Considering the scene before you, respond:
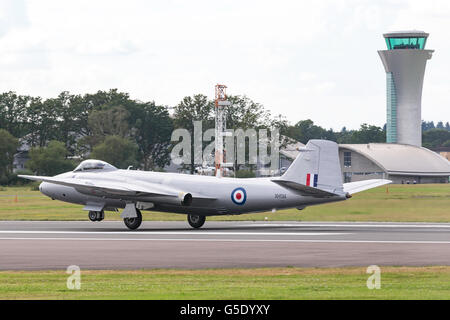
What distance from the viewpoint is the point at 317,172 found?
38.9 meters

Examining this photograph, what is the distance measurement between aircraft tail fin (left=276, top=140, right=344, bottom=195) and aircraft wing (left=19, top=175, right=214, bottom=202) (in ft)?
15.0

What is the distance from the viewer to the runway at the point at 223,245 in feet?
80.6

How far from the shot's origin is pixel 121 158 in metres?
116

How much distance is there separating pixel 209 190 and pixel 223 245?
9.44 meters

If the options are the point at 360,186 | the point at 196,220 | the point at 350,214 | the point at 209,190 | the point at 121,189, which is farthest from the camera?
the point at 350,214

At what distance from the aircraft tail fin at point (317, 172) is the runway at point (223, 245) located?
2085 millimetres

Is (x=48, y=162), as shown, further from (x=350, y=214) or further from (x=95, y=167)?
(x=95, y=167)

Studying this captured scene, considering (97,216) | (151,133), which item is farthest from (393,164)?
(97,216)

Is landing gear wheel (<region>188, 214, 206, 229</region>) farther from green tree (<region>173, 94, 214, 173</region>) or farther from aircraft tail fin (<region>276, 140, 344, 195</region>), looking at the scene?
green tree (<region>173, 94, 214, 173</region>)

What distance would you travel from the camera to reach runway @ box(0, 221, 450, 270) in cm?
2456

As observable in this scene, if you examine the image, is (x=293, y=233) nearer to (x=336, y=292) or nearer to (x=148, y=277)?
(x=148, y=277)

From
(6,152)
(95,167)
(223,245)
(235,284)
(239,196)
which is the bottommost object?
(235,284)

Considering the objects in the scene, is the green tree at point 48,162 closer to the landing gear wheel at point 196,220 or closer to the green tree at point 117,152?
the green tree at point 117,152
